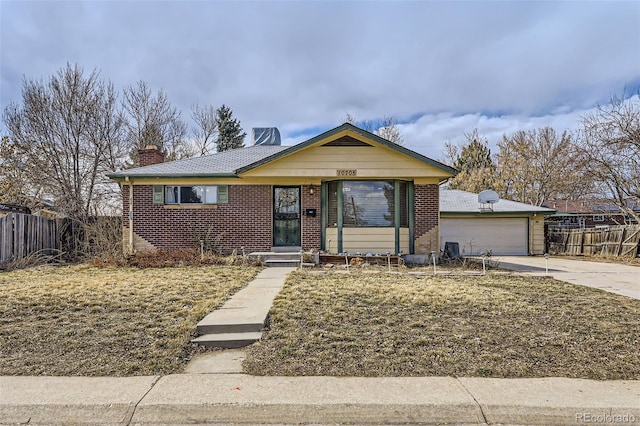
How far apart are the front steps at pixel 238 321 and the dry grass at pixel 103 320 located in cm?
19

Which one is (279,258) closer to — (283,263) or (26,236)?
(283,263)

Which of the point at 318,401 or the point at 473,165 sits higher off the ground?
the point at 473,165

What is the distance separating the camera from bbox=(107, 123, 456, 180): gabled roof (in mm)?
11719

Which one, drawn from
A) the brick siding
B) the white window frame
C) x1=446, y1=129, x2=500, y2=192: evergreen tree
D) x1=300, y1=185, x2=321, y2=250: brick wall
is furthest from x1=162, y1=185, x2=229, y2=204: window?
x1=446, y1=129, x2=500, y2=192: evergreen tree

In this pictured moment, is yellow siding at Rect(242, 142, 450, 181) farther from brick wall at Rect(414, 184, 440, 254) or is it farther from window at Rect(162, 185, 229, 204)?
window at Rect(162, 185, 229, 204)

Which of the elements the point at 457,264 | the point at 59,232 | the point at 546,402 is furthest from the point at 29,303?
the point at 457,264

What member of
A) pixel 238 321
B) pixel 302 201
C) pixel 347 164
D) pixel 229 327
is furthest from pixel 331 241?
pixel 229 327

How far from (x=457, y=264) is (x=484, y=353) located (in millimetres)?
7949

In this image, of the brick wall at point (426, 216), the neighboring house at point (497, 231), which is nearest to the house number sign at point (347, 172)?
the brick wall at point (426, 216)

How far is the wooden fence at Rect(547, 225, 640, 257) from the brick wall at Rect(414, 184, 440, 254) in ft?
32.6

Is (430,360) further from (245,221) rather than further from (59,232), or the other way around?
(59,232)

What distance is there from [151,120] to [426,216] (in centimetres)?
2089

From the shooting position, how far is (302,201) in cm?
1257

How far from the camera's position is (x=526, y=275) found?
33.1ft
